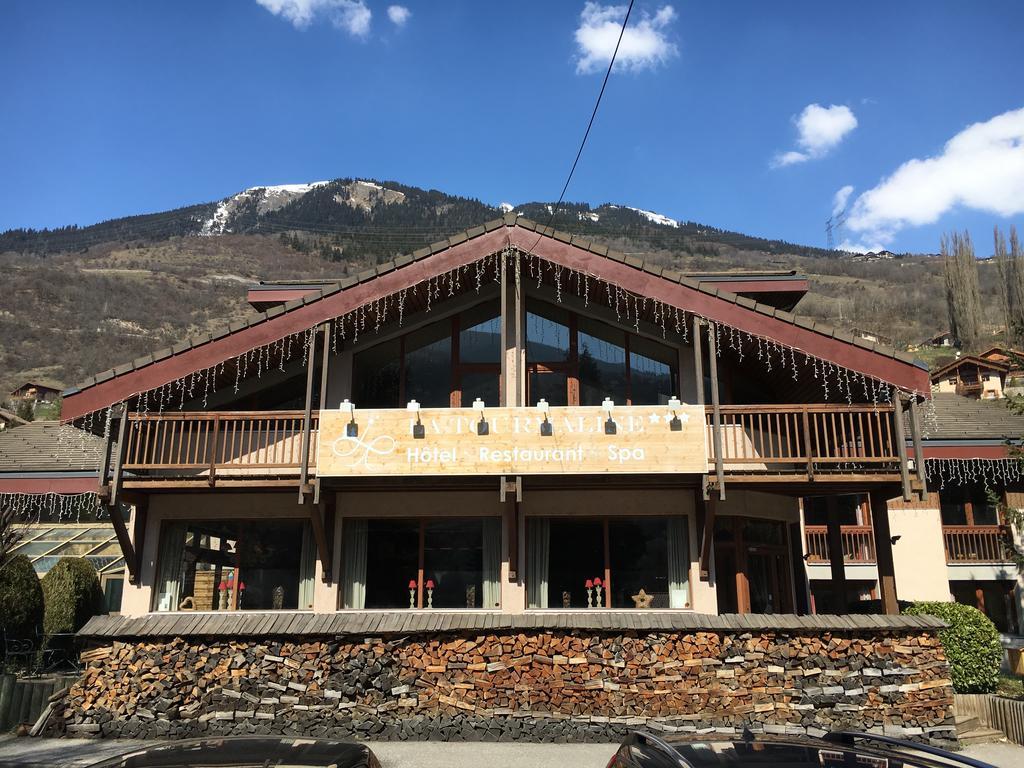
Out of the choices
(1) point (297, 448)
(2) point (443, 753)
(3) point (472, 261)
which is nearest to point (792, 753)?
(2) point (443, 753)

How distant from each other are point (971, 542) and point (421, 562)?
1718 centimetres

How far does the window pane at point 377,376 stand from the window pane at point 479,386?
1277 millimetres

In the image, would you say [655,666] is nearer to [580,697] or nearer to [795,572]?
[580,697]

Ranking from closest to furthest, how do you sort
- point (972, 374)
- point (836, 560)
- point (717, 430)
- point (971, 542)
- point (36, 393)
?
point (717, 430), point (836, 560), point (971, 542), point (972, 374), point (36, 393)

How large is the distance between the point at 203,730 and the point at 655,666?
7.01 m

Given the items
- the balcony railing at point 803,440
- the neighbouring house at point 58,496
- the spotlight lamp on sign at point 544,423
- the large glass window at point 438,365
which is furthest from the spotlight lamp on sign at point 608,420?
the neighbouring house at point 58,496

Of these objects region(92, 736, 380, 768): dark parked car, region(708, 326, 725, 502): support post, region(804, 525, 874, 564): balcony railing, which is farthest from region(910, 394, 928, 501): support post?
region(804, 525, 874, 564): balcony railing

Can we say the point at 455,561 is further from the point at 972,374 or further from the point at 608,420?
the point at 972,374

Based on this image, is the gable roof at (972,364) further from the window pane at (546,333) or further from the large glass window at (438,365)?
the large glass window at (438,365)

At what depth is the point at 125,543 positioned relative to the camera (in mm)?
13812

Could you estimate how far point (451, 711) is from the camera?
1242 centimetres

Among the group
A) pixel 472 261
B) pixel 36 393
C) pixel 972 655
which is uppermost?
pixel 36 393

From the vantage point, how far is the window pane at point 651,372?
50.0 feet

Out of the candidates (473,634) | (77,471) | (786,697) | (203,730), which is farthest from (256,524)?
(786,697)
